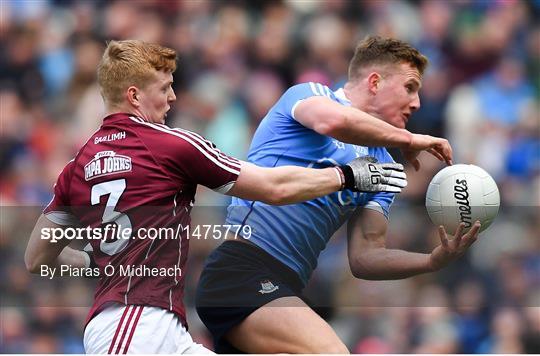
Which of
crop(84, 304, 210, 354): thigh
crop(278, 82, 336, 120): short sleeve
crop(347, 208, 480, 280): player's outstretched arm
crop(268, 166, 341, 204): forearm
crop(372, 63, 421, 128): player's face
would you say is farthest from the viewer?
crop(372, 63, 421, 128): player's face

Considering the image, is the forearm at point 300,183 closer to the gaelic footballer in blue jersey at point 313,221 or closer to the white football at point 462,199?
the gaelic footballer in blue jersey at point 313,221

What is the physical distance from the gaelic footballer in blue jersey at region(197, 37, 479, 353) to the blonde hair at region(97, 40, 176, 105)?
834 millimetres

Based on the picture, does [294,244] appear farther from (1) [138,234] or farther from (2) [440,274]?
(2) [440,274]

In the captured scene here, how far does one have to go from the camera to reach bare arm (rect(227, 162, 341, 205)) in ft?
16.9

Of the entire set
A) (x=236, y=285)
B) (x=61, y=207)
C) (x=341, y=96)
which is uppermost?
(x=341, y=96)

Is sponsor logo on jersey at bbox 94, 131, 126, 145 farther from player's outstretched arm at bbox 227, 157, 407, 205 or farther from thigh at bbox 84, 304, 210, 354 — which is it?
thigh at bbox 84, 304, 210, 354

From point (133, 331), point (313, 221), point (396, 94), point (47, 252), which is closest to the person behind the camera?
point (133, 331)

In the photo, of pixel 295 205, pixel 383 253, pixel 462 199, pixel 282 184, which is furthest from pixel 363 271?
pixel 282 184

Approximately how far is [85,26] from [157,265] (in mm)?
6131

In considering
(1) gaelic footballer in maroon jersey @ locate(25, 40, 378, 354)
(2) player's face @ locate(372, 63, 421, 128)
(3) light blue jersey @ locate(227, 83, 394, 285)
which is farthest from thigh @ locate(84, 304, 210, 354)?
(2) player's face @ locate(372, 63, 421, 128)

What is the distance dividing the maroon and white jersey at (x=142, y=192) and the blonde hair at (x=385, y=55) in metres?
1.38

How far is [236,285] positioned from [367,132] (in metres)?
1.01

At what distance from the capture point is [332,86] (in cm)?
991

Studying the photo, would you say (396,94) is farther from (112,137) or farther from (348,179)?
Answer: (112,137)
